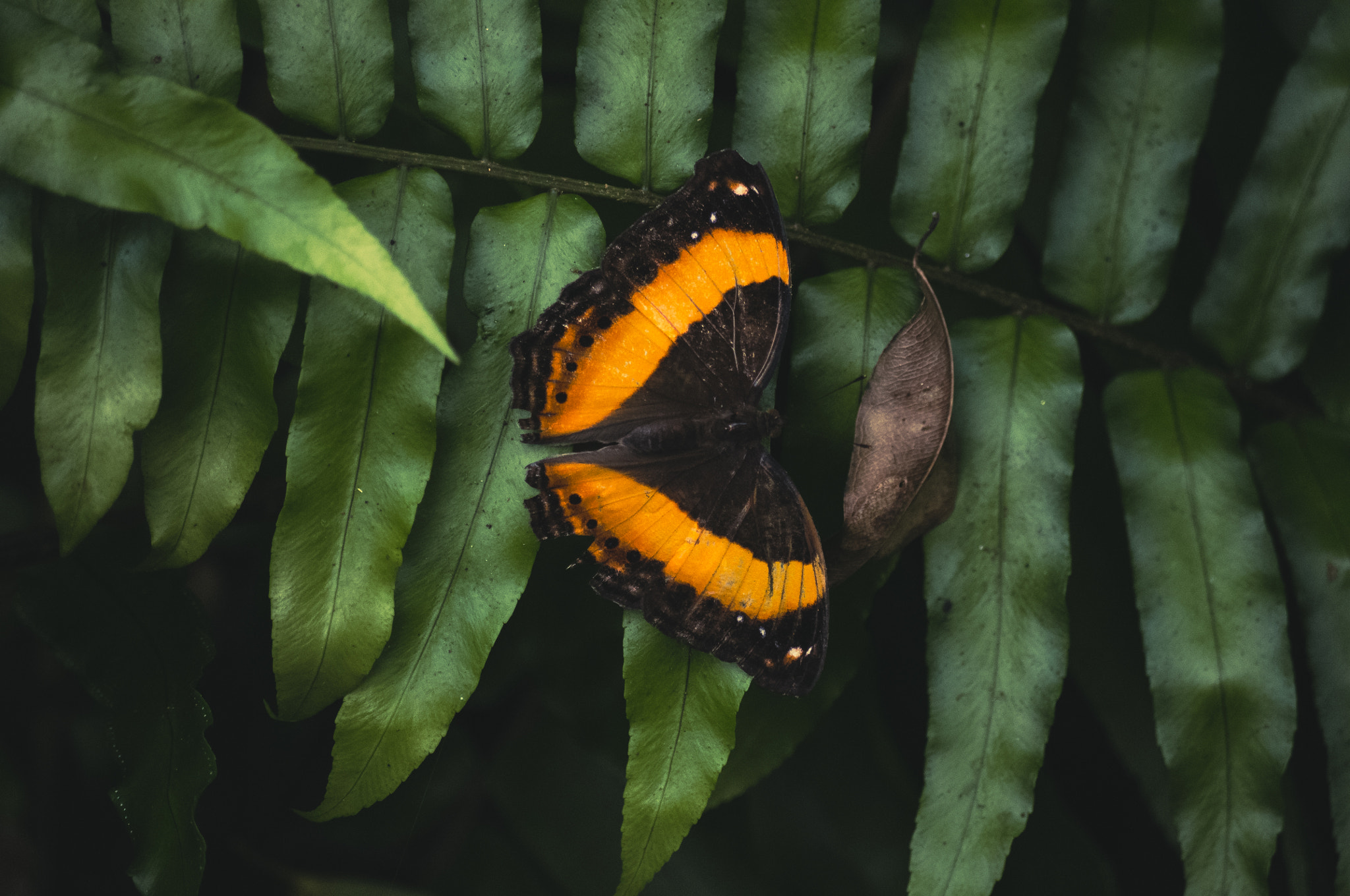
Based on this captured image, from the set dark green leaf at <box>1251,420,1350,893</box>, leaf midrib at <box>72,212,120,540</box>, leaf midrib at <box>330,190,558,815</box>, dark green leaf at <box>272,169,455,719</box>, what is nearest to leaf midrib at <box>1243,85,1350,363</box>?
dark green leaf at <box>1251,420,1350,893</box>

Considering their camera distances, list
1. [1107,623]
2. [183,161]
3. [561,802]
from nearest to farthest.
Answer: [183,161]
[1107,623]
[561,802]

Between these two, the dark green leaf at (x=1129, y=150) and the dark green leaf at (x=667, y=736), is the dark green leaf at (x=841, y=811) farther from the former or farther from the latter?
the dark green leaf at (x=1129, y=150)

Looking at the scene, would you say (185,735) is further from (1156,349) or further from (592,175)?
(1156,349)

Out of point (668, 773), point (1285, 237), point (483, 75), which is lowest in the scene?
point (668, 773)

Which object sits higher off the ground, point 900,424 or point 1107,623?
point 900,424

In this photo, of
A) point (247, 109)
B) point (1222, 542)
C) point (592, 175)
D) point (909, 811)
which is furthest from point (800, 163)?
point (909, 811)

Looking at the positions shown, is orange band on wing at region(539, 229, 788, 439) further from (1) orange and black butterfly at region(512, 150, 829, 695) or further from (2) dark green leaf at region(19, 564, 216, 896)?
(2) dark green leaf at region(19, 564, 216, 896)

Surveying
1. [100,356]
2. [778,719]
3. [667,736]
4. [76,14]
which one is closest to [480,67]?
[76,14]

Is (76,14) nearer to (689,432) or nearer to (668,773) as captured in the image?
(689,432)
